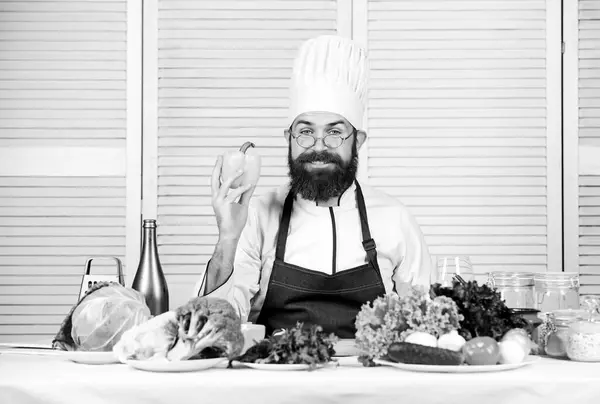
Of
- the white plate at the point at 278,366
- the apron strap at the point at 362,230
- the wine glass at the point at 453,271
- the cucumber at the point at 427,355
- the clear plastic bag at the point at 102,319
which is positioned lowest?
the white plate at the point at 278,366

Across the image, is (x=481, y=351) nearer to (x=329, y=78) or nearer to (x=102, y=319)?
(x=102, y=319)

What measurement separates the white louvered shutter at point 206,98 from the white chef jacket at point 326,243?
0.85 meters

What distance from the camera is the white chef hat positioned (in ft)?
8.27

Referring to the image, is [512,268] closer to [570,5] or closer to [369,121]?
[369,121]

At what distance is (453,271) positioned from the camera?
1.83 meters

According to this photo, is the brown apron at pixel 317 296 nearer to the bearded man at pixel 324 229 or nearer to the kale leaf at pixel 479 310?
the bearded man at pixel 324 229

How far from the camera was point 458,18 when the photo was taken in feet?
11.8

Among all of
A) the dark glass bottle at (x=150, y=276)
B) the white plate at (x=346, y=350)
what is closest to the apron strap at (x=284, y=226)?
the dark glass bottle at (x=150, y=276)

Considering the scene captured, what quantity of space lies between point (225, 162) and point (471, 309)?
2.18 feet

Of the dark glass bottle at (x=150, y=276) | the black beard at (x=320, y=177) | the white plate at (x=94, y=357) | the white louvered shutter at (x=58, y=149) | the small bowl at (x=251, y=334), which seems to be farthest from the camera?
the white louvered shutter at (x=58, y=149)

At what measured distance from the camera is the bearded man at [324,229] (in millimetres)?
2416

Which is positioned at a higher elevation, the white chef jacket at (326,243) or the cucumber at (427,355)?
the white chef jacket at (326,243)

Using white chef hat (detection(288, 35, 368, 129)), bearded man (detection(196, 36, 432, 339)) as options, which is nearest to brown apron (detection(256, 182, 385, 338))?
bearded man (detection(196, 36, 432, 339))

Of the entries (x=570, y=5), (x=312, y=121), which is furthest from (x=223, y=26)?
(x=570, y=5)
